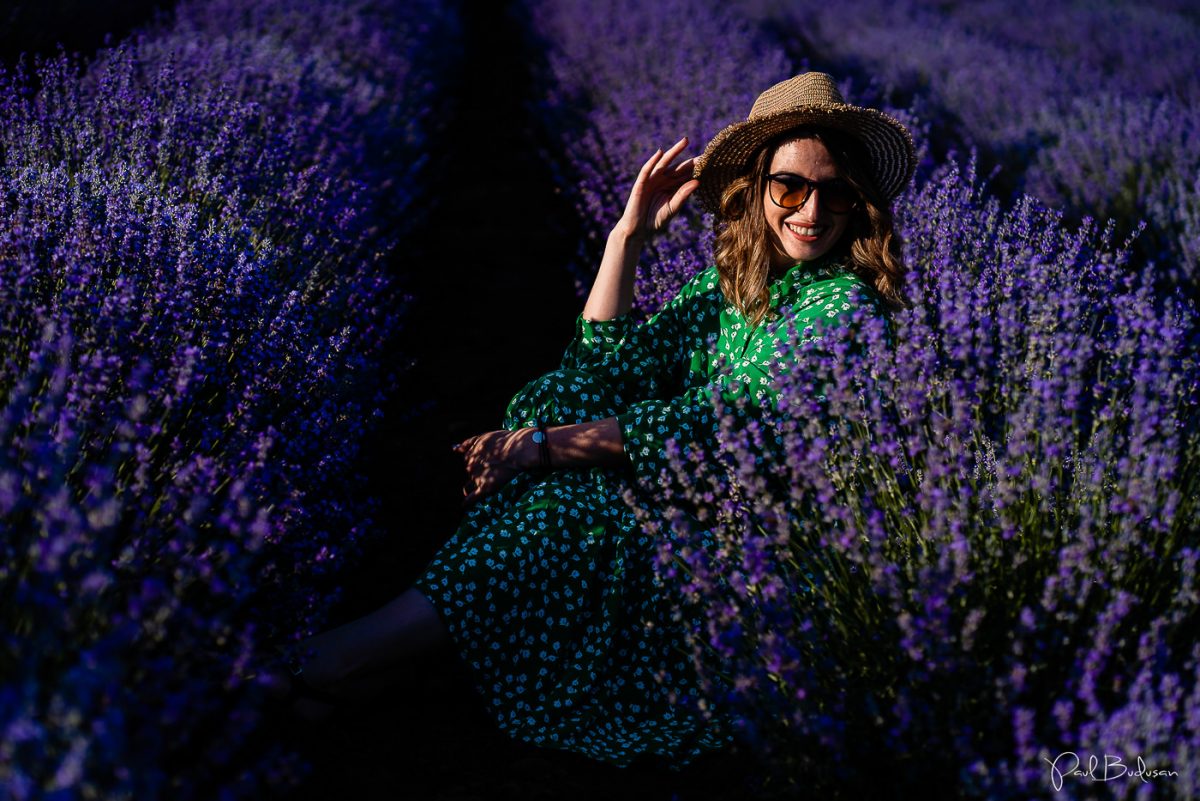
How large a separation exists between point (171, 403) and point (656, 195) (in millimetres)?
1361

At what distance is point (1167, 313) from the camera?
162 cm

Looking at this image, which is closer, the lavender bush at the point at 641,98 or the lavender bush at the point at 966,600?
the lavender bush at the point at 966,600

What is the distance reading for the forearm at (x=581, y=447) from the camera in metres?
2.11

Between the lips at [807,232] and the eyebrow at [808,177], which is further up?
the eyebrow at [808,177]

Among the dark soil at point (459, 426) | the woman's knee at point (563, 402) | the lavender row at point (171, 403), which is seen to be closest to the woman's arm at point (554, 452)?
the woman's knee at point (563, 402)

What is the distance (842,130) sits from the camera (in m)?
2.24

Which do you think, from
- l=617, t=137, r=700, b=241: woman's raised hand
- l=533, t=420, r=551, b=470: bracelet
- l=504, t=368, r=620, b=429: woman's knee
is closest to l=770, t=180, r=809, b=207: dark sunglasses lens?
l=617, t=137, r=700, b=241: woman's raised hand

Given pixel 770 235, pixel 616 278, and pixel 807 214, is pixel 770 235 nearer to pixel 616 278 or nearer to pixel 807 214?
pixel 807 214

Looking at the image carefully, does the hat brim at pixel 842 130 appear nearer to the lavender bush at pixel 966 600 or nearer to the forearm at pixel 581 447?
the lavender bush at pixel 966 600

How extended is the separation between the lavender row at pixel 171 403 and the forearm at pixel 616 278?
570 mm

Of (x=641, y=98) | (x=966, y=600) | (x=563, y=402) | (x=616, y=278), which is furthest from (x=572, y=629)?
(x=641, y=98)

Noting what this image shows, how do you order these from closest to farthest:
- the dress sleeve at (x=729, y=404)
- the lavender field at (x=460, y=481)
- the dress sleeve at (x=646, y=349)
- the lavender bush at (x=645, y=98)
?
the lavender field at (x=460, y=481)
the dress sleeve at (x=729, y=404)
the dress sleeve at (x=646, y=349)
the lavender bush at (x=645, y=98)

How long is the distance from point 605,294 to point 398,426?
109 cm

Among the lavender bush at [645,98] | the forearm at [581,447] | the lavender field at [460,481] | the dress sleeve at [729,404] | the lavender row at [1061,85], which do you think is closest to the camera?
the lavender field at [460,481]
